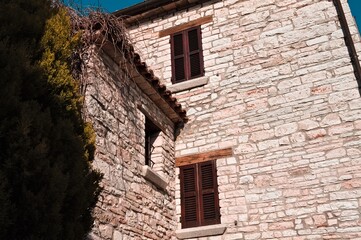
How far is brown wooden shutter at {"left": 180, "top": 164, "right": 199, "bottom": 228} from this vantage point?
25.4 ft

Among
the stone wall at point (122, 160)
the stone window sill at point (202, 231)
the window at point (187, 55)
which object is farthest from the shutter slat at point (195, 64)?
the stone window sill at point (202, 231)

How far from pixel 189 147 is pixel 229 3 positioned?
321cm

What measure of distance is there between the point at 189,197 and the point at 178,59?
292 centimetres

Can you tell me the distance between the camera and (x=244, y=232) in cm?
732

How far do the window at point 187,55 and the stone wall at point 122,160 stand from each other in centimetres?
157

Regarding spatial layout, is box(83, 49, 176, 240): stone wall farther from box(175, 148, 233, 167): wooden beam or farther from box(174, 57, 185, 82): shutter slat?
box(174, 57, 185, 82): shutter slat

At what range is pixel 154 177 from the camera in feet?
23.2

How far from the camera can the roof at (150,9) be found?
9586 millimetres

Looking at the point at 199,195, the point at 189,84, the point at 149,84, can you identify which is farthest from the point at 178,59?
the point at 199,195

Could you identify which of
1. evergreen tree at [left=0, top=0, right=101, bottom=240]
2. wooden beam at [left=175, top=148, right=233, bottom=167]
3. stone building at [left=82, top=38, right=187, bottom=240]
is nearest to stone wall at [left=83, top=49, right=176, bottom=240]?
stone building at [left=82, top=38, right=187, bottom=240]

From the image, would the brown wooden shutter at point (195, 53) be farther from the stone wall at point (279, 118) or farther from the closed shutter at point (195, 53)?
the stone wall at point (279, 118)

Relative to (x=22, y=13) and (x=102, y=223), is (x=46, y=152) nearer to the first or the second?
(x=22, y=13)

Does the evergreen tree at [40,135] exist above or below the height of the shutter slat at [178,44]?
below

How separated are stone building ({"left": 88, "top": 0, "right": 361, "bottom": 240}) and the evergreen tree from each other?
65.4 inches
